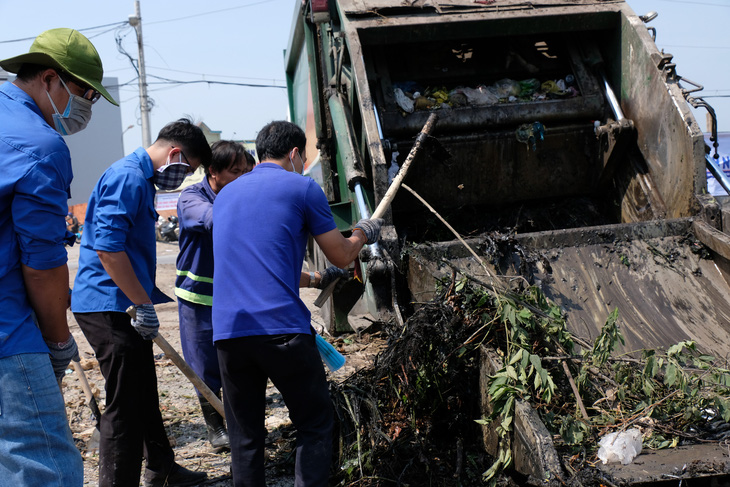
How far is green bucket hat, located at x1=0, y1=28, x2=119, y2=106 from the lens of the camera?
1.87 m

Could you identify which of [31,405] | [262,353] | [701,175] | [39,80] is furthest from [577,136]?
[31,405]

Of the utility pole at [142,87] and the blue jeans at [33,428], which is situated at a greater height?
the utility pole at [142,87]

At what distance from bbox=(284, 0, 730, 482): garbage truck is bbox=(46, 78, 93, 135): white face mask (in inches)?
57.7

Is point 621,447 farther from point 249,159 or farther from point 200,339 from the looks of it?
point 249,159

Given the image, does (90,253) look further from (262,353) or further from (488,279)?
(488,279)

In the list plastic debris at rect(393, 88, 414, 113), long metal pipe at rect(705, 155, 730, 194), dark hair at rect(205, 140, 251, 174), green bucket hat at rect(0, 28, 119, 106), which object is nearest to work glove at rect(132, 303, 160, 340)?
→ green bucket hat at rect(0, 28, 119, 106)

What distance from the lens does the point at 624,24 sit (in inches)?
157

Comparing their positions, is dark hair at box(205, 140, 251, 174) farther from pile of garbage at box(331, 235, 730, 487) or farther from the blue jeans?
the blue jeans

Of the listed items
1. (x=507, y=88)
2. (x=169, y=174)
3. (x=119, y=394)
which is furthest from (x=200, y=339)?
(x=507, y=88)

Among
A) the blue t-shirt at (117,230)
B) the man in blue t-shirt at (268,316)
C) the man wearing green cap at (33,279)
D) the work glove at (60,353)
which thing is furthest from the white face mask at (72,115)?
the work glove at (60,353)

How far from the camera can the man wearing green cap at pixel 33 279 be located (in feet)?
5.45

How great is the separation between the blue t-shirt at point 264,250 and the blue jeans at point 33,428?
0.53 meters

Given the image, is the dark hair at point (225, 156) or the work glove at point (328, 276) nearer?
the work glove at point (328, 276)

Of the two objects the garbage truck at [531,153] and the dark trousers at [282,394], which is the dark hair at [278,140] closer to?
the dark trousers at [282,394]
